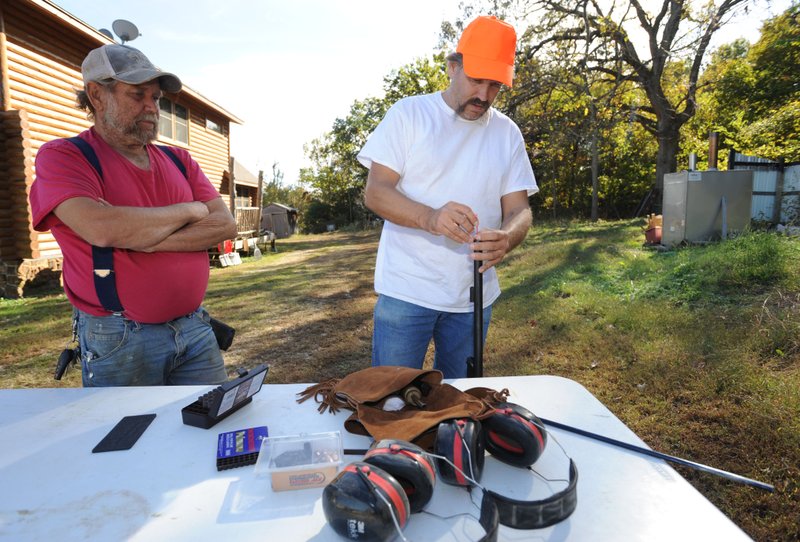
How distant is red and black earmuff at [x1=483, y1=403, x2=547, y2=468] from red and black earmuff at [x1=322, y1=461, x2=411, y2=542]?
1.12ft

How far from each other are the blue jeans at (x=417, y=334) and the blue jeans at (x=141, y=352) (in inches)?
30.2

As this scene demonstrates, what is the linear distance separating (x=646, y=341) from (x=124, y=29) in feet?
17.4

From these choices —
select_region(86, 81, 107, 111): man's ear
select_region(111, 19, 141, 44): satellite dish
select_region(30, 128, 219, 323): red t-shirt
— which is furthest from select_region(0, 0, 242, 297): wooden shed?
select_region(30, 128, 219, 323): red t-shirt

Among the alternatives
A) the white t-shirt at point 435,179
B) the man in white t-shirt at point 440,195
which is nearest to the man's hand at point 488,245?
the man in white t-shirt at point 440,195

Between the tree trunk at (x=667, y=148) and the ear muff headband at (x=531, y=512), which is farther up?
the tree trunk at (x=667, y=148)

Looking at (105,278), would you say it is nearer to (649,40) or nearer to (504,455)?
(504,455)

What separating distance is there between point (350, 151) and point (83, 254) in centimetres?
3252

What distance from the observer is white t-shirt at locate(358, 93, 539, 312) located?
2082 millimetres

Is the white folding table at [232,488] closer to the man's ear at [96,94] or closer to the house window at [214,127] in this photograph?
the man's ear at [96,94]

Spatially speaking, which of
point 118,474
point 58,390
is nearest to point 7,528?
point 118,474

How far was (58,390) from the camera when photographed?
1638 mm

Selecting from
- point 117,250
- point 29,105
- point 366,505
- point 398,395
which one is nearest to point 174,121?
point 29,105

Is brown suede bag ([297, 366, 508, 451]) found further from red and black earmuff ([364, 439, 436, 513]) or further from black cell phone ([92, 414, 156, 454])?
black cell phone ([92, 414, 156, 454])

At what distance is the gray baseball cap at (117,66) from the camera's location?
193 cm
